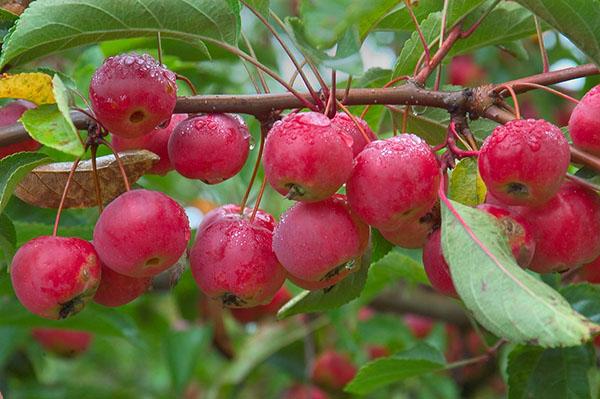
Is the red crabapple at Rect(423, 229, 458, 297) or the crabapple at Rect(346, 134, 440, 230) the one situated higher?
the crabapple at Rect(346, 134, 440, 230)

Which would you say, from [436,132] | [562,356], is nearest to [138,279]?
[436,132]

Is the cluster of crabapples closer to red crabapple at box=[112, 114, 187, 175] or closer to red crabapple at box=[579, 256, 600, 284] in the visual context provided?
red crabapple at box=[112, 114, 187, 175]

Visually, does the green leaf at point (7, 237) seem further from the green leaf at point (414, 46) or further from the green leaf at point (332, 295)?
the green leaf at point (414, 46)

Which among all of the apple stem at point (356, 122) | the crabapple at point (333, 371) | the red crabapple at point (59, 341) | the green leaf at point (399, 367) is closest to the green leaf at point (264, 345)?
the crabapple at point (333, 371)

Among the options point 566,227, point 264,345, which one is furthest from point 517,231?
point 264,345

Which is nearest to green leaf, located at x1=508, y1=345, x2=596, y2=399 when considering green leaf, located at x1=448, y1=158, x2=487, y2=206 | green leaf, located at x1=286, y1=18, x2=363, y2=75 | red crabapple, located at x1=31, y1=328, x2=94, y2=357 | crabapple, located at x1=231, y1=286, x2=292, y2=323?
green leaf, located at x1=448, y1=158, x2=487, y2=206

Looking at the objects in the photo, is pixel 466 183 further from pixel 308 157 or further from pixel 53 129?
pixel 53 129
